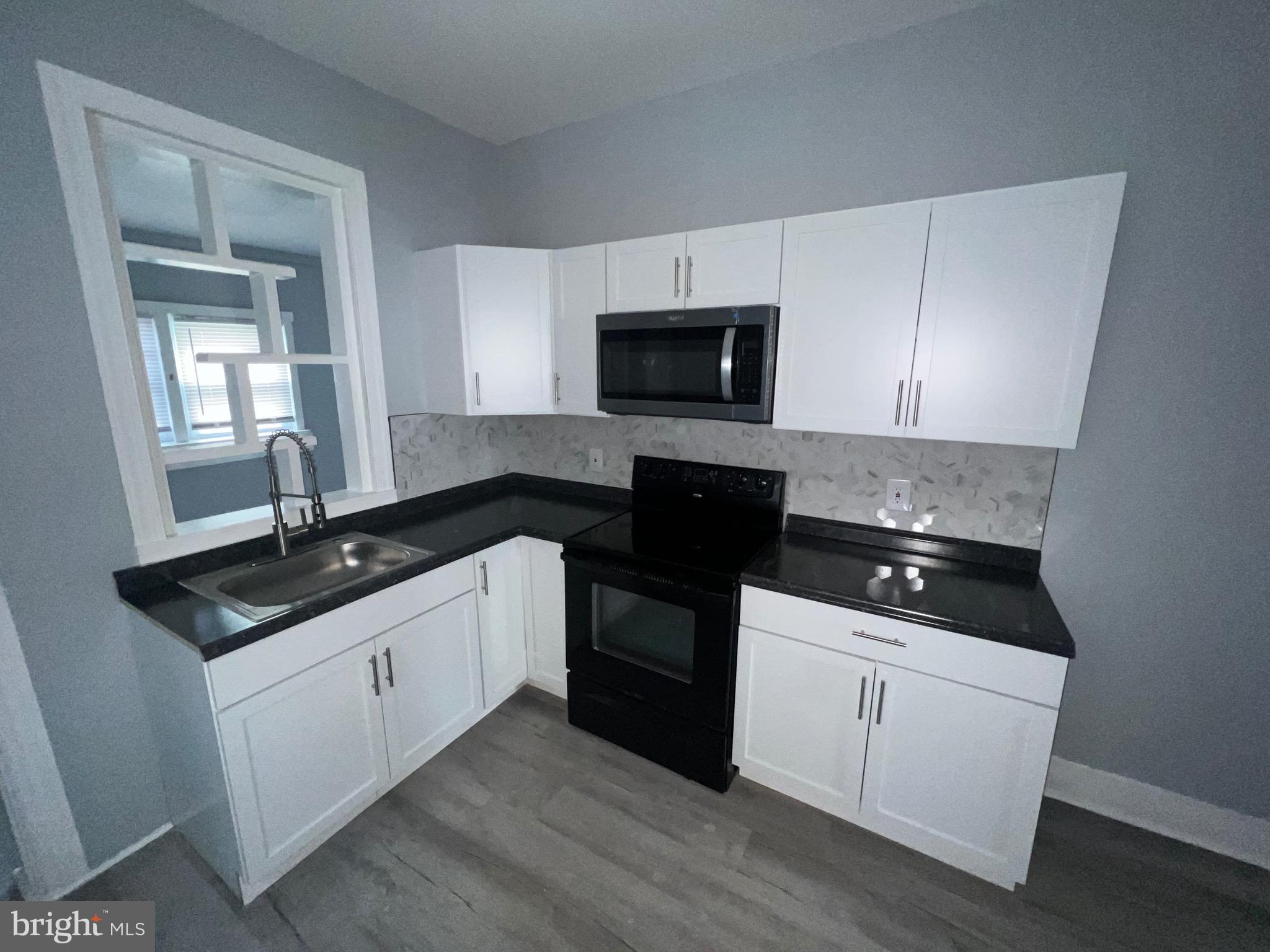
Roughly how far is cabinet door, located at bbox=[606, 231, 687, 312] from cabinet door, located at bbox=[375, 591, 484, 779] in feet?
4.53

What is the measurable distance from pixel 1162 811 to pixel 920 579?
1175 millimetres

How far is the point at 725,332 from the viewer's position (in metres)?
1.82

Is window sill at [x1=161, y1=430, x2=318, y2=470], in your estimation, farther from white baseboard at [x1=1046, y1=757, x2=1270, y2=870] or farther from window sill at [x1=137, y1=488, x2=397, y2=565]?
white baseboard at [x1=1046, y1=757, x2=1270, y2=870]

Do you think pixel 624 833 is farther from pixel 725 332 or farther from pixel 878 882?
pixel 725 332

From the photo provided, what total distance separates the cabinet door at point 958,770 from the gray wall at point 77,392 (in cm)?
241

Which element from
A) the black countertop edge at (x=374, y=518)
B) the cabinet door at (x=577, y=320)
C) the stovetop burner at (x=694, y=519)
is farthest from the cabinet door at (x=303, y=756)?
the cabinet door at (x=577, y=320)

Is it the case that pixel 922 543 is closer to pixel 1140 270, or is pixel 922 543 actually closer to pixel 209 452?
pixel 1140 270

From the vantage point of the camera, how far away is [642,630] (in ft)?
6.59

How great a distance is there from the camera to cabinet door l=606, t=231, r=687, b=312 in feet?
6.33

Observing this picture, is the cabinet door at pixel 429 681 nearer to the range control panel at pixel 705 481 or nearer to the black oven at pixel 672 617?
the black oven at pixel 672 617

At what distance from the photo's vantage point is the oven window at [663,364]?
6.13ft

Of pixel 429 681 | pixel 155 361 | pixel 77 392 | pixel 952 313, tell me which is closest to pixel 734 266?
pixel 952 313

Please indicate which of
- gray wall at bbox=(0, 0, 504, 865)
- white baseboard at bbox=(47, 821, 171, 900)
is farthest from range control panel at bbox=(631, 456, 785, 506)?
white baseboard at bbox=(47, 821, 171, 900)

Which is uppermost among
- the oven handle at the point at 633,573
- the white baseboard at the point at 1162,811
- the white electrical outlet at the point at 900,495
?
the white electrical outlet at the point at 900,495
